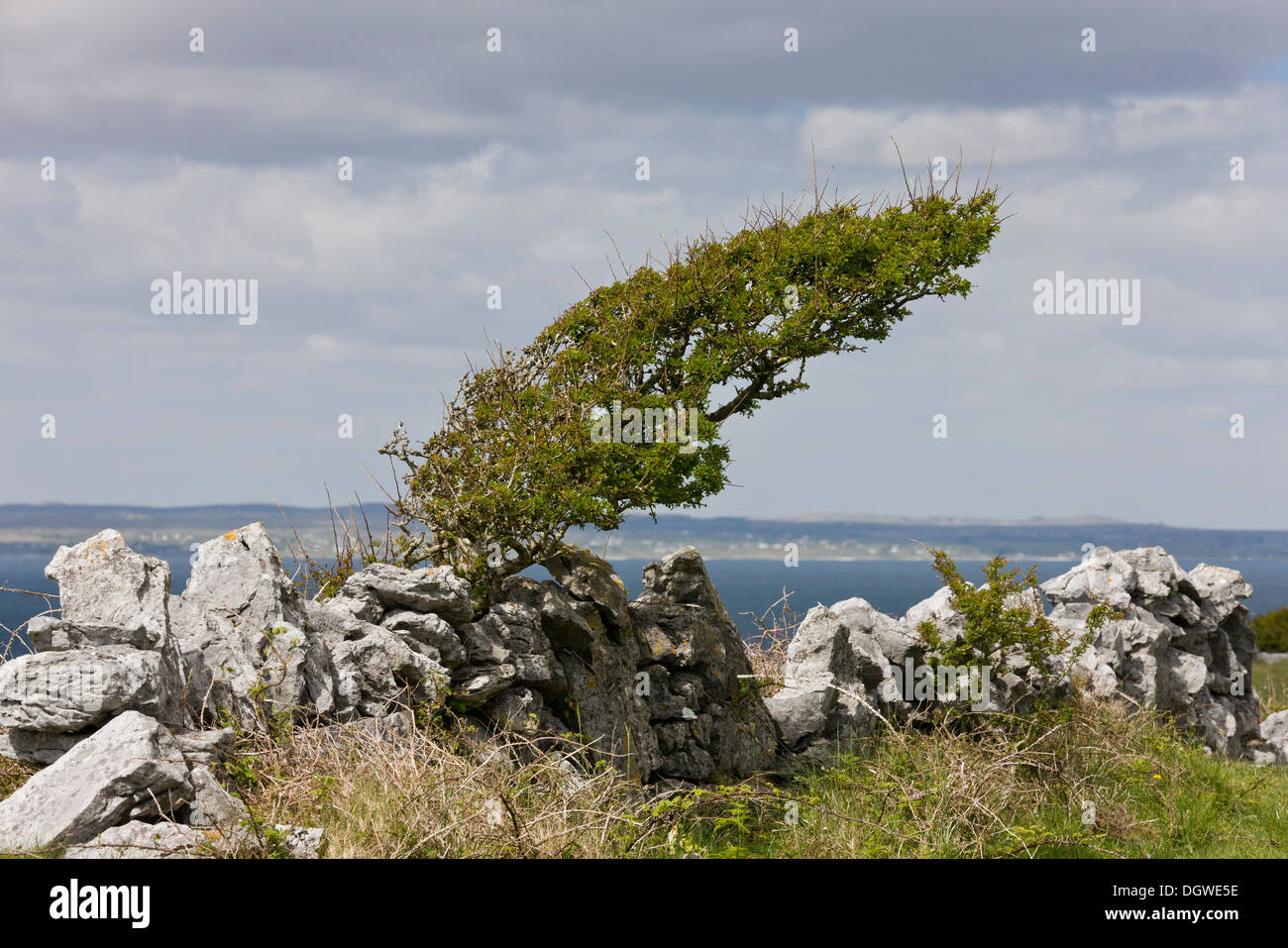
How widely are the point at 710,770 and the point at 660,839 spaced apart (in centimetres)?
288

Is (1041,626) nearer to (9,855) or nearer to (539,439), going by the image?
(539,439)

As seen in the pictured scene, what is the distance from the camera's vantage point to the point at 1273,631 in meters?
40.9

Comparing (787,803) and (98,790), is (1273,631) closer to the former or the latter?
(787,803)

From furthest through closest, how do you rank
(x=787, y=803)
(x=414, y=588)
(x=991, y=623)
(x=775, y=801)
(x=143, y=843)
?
(x=991, y=623)
(x=775, y=801)
(x=414, y=588)
(x=787, y=803)
(x=143, y=843)

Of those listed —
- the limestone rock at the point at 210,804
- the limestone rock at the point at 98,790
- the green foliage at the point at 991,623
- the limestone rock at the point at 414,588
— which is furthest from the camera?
the green foliage at the point at 991,623

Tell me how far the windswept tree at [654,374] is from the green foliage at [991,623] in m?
3.35

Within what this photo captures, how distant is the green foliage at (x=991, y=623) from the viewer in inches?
512

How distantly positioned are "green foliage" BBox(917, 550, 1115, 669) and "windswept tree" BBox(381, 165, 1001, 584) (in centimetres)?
335

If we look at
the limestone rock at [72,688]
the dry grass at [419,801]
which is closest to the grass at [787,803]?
the dry grass at [419,801]

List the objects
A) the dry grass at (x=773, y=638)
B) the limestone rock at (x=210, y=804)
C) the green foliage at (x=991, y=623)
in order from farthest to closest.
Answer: the dry grass at (x=773, y=638) → the green foliage at (x=991, y=623) → the limestone rock at (x=210, y=804)

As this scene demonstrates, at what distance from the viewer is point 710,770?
11320 mm

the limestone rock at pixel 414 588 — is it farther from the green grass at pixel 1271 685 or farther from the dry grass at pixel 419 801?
the green grass at pixel 1271 685

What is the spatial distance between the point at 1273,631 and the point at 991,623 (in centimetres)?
3418

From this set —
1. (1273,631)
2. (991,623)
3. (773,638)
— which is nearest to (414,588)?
(773,638)
